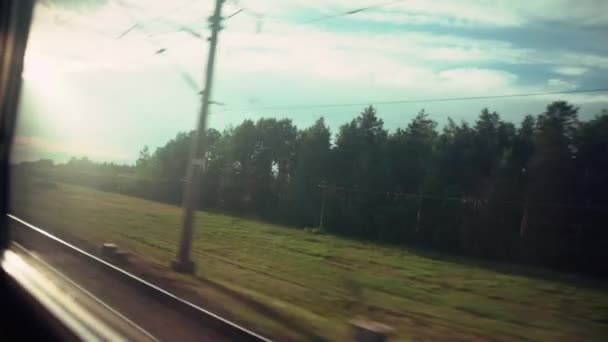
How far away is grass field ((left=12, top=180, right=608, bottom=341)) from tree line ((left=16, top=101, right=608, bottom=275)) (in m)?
2.96

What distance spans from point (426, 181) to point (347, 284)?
15866 mm

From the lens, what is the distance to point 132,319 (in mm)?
8344

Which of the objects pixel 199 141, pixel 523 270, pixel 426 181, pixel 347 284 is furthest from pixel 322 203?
pixel 199 141

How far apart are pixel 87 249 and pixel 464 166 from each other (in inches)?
789

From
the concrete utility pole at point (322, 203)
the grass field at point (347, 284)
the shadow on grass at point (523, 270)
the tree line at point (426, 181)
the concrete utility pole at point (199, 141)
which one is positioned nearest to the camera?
the grass field at point (347, 284)

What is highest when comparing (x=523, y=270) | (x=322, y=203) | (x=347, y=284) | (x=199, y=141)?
(x=199, y=141)

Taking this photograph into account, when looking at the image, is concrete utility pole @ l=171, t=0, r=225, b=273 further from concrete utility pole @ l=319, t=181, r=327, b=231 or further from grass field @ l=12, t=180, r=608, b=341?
concrete utility pole @ l=319, t=181, r=327, b=231

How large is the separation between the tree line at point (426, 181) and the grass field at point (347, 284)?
2.96 metres

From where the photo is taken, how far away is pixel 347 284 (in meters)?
14.9

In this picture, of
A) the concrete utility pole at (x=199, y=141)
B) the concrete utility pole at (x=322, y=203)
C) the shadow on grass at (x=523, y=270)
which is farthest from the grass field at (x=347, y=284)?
the concrete utility pole at (x=322, y=203)

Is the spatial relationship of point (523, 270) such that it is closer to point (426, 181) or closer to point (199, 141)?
point (426, 181)

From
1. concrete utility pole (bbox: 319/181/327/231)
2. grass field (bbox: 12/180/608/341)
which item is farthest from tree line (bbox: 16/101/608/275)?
grass field (bbox: 12/180/608/341)

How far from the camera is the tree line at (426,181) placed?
21781 mm

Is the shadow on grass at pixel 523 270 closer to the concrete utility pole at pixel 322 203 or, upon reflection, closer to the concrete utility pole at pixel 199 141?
the concrete utility pole at pixel 322 203
